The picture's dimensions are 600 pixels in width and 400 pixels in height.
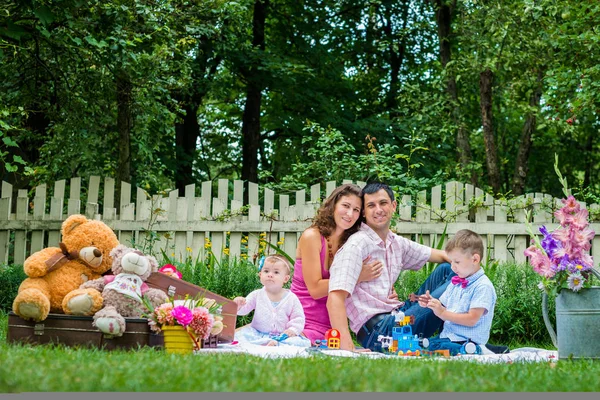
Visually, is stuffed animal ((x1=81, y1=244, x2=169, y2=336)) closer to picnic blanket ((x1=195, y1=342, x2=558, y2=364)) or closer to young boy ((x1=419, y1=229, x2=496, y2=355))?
picnic blanket ((x1=195, y1=342, x2=558, y2=364))

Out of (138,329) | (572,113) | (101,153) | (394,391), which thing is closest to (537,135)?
(572,113)

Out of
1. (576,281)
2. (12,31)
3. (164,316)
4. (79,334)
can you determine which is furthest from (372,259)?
(12,31)

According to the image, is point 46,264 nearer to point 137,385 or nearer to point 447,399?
point 137,385

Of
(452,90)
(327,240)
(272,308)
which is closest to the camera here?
(327,240)

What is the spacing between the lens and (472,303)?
502 cm

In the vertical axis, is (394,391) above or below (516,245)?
below

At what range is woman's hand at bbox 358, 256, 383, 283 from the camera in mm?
5203

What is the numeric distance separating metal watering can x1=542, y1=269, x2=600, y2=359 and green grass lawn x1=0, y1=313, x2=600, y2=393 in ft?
1.75

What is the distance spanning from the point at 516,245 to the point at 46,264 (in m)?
5.47

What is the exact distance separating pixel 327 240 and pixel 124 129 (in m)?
4.98

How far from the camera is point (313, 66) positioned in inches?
570

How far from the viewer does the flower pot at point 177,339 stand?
4676 millimetres

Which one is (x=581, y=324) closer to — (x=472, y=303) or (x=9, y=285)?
(x=472, y=303)

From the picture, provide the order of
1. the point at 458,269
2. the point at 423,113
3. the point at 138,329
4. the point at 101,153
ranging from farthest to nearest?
the point at 423,113 < the point at 101,153 < the point at 458,269 < the point at 138,329
